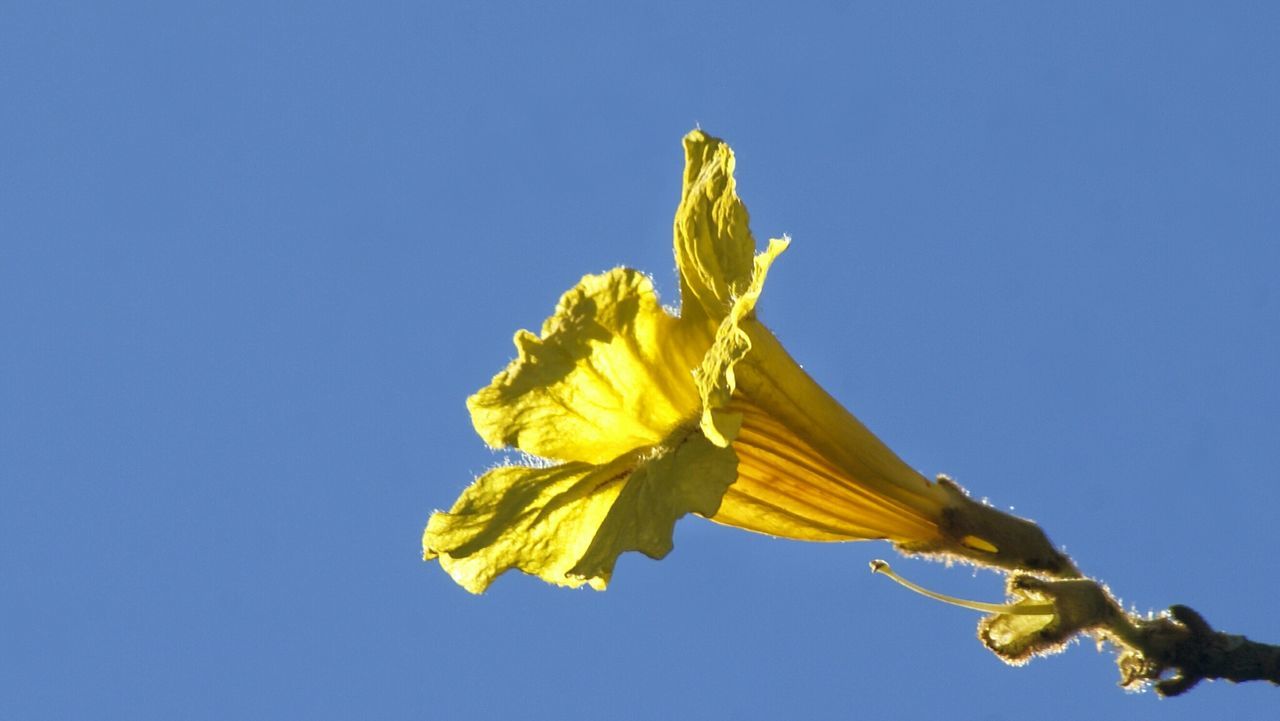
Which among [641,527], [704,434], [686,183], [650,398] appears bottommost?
[641,527]

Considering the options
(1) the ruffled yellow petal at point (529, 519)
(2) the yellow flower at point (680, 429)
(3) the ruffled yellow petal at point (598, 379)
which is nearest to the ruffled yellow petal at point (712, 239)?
(2) the yellow flower at point (680, 429)

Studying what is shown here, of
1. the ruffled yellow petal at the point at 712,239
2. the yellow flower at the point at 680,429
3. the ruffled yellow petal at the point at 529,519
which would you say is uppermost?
the ruffled yellow petal at the point at 712,239

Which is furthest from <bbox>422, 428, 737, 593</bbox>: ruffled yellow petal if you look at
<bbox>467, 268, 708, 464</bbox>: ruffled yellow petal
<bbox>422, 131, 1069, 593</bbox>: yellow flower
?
<bbox>467, 268, 708, 464</bbox>: ruffled yellow petal

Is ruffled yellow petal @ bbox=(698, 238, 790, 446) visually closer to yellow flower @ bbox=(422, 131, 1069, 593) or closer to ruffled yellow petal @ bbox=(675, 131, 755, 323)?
yellow flower @ bbox=(422, 131, 1069, 593)

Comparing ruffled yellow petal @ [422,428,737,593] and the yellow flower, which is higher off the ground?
the yellow flower

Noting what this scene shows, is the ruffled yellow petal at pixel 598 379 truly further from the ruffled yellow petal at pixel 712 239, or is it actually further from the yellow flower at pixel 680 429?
the ruffled yellow petal at pixel 712 239

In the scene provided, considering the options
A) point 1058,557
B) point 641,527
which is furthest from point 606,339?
point 1058,557

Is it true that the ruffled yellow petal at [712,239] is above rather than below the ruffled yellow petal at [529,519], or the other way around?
above

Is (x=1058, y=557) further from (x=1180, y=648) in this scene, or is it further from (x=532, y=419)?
(x=532, y=419)
